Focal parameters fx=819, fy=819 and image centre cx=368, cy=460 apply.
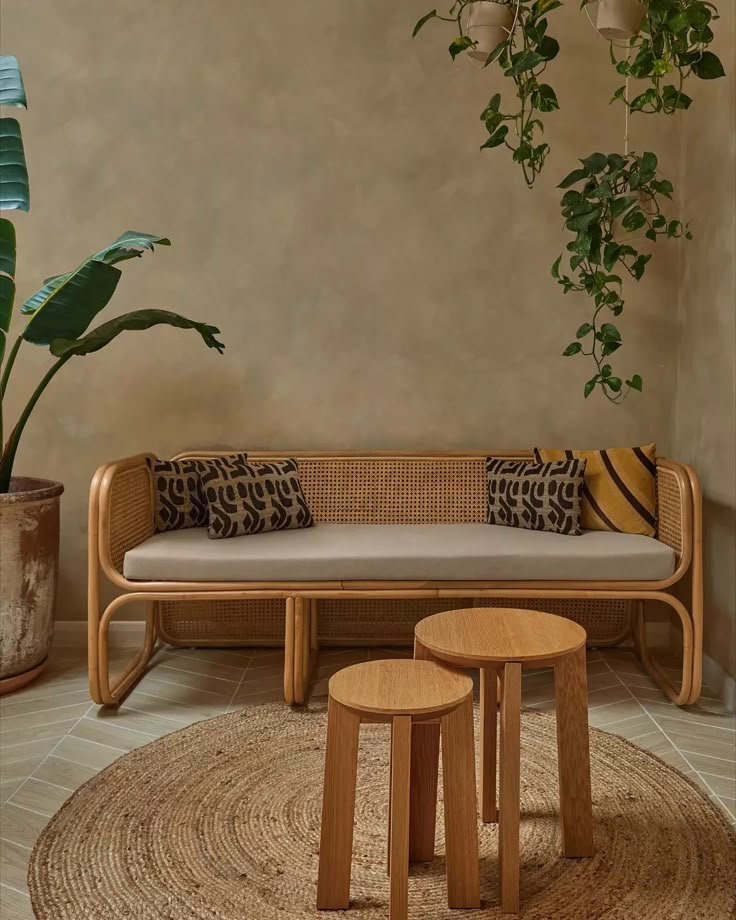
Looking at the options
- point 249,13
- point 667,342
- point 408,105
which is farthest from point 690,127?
point 249,13

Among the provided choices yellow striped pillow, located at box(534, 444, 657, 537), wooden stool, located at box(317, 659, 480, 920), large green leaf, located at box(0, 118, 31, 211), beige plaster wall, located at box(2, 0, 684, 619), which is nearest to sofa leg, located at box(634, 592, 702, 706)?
yellow striped pillow, located at box(534, 444, 657, 537)

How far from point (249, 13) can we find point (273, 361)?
137cm

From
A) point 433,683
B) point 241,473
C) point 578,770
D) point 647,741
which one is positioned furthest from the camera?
point 241,473

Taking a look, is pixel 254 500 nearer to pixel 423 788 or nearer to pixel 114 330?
pixel 114 330

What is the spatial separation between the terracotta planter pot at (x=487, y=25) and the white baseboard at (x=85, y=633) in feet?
8.06

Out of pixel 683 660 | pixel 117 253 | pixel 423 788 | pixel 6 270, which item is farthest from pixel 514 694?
pixel 6 270

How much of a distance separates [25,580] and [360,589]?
1152 millimetres

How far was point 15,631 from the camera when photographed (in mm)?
2781

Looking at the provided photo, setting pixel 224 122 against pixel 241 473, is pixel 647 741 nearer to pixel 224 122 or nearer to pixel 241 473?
pixel 241 473

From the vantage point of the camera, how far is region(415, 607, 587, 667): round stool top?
1658mm

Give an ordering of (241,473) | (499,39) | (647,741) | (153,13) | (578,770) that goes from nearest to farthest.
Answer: (578,770) < (647,741) < (499,39) < (241,473) < (153,13)

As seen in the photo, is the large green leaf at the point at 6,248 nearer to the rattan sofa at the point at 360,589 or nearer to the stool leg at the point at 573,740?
the rattan sofa at the point at 360,589

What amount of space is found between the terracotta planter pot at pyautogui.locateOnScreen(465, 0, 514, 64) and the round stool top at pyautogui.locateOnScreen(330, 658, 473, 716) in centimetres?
193

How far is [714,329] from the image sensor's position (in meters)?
2.90
